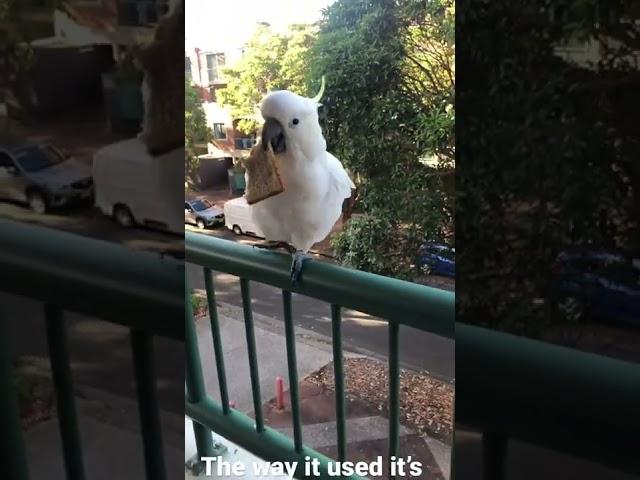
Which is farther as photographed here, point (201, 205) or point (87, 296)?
point (201, 205)

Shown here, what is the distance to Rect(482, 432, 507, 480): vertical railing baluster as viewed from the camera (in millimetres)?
498

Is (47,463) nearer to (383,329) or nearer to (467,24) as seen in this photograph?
(383,329)

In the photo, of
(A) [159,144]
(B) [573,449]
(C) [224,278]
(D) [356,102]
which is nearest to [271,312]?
(C) [224,278]

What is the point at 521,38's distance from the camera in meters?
0.43

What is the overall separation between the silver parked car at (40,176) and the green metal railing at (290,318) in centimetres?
26

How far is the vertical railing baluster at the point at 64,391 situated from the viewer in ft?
2.41

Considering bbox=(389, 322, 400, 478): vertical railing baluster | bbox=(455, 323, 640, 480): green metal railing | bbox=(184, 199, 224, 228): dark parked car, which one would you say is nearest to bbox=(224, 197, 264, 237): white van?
bbox=(184, 199, 224, 228): dark parked car

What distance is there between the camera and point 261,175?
3.46 ft

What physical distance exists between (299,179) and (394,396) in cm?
41

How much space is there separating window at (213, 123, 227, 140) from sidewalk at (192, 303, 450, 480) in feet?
1.11

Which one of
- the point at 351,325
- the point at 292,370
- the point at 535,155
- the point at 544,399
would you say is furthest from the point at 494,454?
the point at 292,370

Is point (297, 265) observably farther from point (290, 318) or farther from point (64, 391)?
point (64, 391)

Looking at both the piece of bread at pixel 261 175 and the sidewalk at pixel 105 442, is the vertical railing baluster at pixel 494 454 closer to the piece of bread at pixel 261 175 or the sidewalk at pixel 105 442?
the sidewalk at pixel 105 442

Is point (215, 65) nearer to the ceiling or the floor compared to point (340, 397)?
nearer to the ceiling
